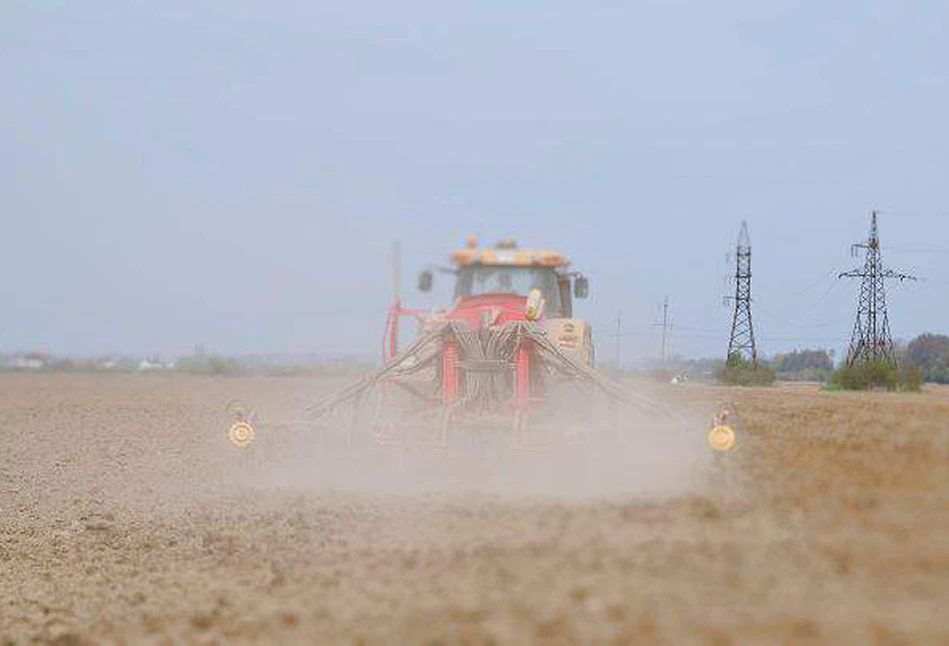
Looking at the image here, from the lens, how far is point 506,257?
1452 centimetres

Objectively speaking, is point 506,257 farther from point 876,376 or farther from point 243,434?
point 876,376

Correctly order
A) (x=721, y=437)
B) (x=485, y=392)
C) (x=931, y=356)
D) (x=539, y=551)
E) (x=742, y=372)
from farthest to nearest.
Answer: (x=931, y=356), (x=742, y=372), (x=485, y=392), (x=721, y=437), (x=539, y=551)

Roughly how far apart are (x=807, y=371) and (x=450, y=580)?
699 inches

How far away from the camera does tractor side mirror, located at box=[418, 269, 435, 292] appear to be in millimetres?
14445

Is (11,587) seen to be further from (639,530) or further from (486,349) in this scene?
(639,530)

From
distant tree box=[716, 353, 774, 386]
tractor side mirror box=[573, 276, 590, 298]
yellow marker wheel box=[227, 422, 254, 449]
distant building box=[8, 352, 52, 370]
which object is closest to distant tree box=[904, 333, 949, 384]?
distant tree box=[716, 353, 774, 386]

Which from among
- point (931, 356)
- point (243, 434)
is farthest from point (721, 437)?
point (931, 356)

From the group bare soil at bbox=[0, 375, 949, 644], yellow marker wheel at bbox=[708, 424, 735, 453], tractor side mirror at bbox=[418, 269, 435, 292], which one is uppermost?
tractor side mirror at bbox=[418, 269, 435, 292]

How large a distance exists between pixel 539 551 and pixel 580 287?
10023mm

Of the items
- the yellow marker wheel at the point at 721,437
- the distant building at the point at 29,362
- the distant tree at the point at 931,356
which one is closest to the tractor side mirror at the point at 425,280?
the yellow marker wheel at the point at 721,437

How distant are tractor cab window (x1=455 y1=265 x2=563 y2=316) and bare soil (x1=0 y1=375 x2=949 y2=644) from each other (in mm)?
2669

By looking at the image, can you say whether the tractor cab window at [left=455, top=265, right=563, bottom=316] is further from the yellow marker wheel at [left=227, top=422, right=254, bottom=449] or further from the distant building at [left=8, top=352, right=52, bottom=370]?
the distant building at [left=8, top=352, right=52, bottom=370]

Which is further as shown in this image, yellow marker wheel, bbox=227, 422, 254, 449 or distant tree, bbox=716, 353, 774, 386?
distant tree, bbox=716, 353, 774, 386

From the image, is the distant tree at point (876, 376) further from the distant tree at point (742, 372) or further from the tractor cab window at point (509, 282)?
the tractor cab window at point (509, 282)
